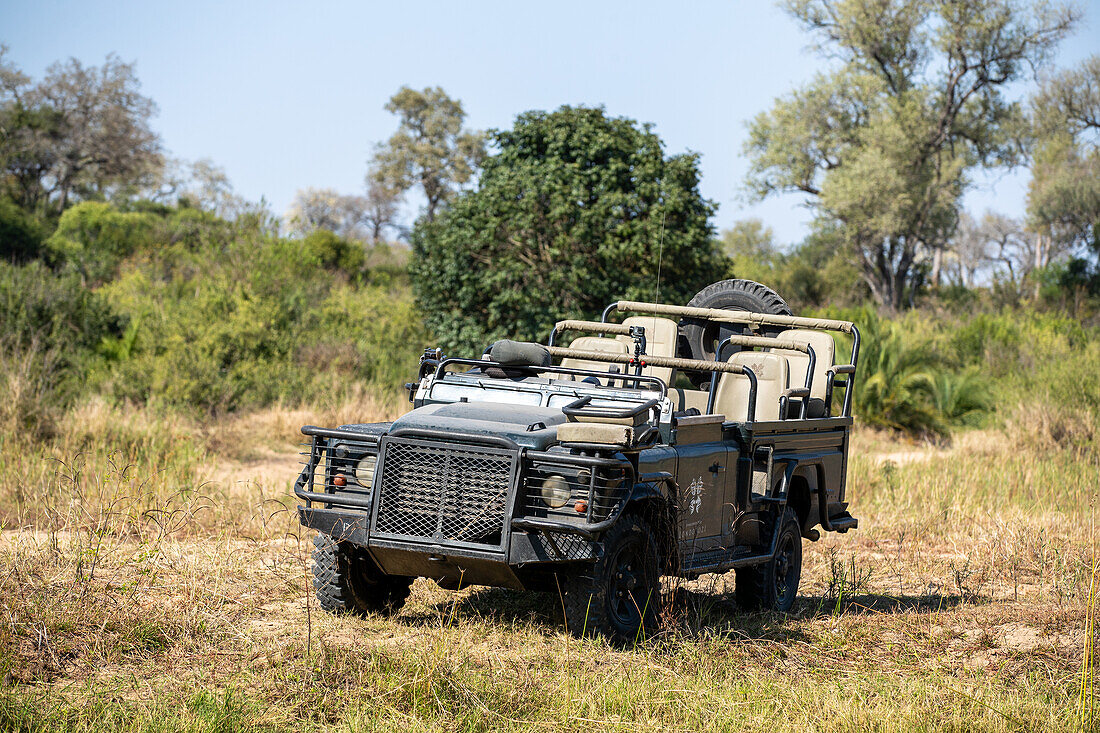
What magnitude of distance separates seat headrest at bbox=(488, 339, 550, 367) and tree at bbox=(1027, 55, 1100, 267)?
33667mm

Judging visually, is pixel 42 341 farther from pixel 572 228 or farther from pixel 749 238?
pixel 749 238

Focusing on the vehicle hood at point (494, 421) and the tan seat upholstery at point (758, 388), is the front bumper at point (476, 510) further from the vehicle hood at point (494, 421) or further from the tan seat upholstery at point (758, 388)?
the tan seat upholstery at point (758, 388)

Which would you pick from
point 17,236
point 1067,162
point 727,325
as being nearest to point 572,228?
point 727,325

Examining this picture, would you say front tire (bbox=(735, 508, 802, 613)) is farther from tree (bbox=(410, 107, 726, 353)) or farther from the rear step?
tree (bbox=(410, 107, 726, 353))

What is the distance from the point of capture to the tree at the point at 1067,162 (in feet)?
130

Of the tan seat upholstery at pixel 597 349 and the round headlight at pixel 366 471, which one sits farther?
the tan seat upholstery at pixel 597 349

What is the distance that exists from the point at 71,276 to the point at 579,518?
15.0 meters

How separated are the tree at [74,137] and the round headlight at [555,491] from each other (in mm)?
44622

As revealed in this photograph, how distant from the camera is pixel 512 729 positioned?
4.95 m

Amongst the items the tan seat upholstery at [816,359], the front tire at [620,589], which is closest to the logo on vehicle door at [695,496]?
the front tire at [620,589]

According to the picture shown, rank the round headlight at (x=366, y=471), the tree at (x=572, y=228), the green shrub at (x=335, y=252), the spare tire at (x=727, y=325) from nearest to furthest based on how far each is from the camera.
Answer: the round headlight at (x=366, y=471)
the spare tire at (x=727, y=325)
the tree at (x=572, y=228)
the green shrub at (x=335, y=252)

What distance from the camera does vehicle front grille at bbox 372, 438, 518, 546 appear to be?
586 centimetres

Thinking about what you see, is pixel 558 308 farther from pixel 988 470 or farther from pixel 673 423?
pixel 673 423

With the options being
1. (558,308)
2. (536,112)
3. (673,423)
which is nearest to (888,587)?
(673,423)
